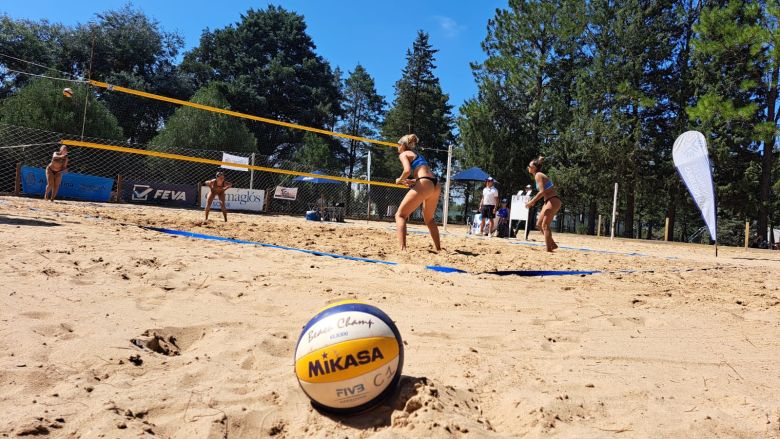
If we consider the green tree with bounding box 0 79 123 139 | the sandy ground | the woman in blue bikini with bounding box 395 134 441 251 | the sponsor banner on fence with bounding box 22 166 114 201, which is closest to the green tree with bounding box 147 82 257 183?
the green tree with bounding box 0 79 123 139

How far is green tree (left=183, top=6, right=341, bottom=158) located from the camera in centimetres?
3134

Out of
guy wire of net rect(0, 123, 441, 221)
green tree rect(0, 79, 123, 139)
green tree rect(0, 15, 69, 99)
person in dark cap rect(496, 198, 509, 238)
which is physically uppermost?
green tree rect(0, 15, 69, 99)

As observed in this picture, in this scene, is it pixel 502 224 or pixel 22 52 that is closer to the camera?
pixel 502 224

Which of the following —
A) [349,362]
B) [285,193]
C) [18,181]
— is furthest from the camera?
[285,193]

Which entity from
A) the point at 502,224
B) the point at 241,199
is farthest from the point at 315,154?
the point at 502,224

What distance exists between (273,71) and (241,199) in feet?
50.0

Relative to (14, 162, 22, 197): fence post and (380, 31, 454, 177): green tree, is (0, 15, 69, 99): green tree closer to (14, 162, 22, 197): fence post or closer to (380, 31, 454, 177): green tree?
(14, 162, 22, 197): fence post

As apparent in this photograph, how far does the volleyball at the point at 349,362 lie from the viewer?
1685 mm

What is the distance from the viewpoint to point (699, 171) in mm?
8250

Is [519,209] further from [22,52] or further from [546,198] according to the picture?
[22,52]

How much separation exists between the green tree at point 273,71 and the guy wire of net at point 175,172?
22.0ft

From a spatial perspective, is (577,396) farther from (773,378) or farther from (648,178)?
(648,178)

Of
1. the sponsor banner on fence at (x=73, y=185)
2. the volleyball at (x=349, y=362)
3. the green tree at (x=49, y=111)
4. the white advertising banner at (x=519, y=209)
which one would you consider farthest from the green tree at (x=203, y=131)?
the volleyball at (x=349, y=362)

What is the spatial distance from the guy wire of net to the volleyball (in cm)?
1438
